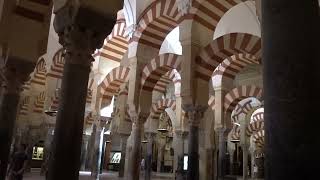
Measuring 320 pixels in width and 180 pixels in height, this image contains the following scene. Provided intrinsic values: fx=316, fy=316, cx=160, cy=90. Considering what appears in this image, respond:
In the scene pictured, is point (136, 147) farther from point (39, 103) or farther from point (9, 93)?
point (39, 103)

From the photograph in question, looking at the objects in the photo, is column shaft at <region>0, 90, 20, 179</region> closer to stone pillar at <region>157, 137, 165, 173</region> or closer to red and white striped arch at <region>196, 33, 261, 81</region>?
red and white striped arch at <region>196, 33, 261, 81</region>

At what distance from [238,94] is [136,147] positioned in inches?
146

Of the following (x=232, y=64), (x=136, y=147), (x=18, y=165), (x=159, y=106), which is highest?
(x=232, y=64)

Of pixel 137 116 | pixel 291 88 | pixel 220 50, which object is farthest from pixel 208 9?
pixel 291 88

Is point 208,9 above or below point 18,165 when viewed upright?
above

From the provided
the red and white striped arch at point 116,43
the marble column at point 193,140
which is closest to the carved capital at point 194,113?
the marble column at point 193,140

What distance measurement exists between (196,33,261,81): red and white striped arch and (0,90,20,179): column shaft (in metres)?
3.44

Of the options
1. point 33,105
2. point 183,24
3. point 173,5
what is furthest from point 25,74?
point 33,105

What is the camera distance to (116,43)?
31.0 ft

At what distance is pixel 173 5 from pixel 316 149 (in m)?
6.34

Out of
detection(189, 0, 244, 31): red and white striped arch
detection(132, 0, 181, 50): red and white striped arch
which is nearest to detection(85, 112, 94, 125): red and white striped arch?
detection(132, 0, 181, 50): red and white striped arch

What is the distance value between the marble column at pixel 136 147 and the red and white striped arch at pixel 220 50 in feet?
6.51

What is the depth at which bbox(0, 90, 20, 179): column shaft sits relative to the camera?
4.43 m

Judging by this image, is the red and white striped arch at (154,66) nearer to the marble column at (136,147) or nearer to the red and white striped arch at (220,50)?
the marble column at (136,147)
